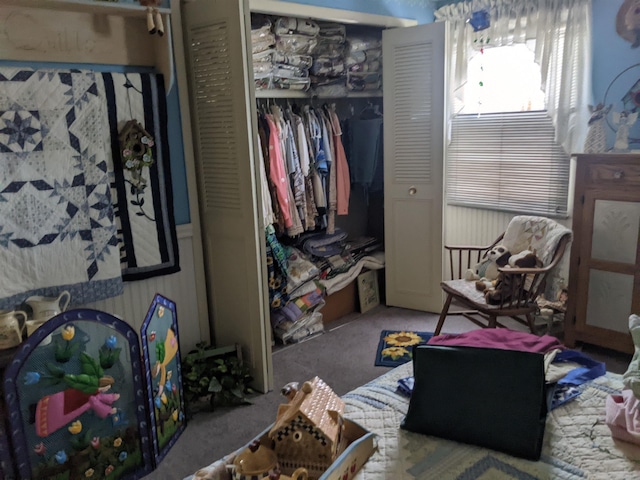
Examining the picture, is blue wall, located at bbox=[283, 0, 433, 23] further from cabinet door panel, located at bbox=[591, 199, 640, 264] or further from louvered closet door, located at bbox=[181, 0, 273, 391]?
cabinet door panel, located at bbox=[591, 199, 640, 264]

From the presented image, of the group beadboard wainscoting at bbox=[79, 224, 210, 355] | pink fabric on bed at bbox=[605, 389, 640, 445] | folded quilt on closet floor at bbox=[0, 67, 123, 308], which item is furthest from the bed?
beadboard wainscoting at bbox=[79, 224, 210, 355]

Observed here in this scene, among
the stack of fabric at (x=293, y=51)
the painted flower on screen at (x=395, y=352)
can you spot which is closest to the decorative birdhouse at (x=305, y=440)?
the painted flower on screen at (x=395, y=352)

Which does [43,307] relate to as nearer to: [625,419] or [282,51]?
[282,51]

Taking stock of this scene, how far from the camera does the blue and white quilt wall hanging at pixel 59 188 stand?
2.25 m

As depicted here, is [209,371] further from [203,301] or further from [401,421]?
[401,421]

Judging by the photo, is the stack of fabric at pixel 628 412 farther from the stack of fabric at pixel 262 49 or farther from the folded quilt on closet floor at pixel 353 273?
the stack of fabric at pixel 262 49

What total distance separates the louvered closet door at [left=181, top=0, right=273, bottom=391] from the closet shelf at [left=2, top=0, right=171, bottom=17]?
0.30 meters

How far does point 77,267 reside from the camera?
246cm

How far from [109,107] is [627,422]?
2.43 m

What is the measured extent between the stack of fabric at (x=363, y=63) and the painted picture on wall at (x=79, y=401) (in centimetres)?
256

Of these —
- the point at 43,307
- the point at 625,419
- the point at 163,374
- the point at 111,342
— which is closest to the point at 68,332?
the point at 111,342

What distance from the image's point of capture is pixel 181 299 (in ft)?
9.73

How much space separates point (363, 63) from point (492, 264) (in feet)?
5.78

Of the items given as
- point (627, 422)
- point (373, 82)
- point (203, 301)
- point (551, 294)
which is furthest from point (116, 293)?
point (551, 294)
